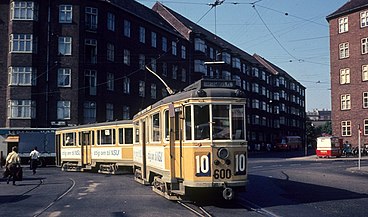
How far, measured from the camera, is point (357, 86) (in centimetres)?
5469

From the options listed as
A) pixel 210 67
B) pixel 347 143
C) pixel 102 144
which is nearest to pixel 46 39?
pixel 102 144

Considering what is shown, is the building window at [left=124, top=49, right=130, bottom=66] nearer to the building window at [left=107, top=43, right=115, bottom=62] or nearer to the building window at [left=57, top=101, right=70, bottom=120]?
the building window at [left=107, top=43, right=115, bottom=62]

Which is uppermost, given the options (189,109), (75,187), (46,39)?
(46,39)

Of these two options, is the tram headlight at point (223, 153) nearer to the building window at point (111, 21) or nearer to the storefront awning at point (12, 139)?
the storefront awning at point (12, 139)

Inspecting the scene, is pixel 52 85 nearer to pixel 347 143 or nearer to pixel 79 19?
pixel 79 19

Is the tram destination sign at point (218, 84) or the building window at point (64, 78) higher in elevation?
the building window at point (64, 78)

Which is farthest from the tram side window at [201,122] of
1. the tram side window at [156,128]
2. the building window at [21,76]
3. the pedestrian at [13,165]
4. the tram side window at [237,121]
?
the building window at [21,76]

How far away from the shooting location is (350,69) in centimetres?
5541

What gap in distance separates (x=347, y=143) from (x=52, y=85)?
33.0 meters

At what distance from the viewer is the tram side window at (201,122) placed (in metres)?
12.6

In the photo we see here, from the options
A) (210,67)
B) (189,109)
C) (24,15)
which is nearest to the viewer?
(189,109)

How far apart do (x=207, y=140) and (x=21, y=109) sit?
3600 cm

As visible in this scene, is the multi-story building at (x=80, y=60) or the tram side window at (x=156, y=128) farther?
the multi-story building at (x=80, y=60)

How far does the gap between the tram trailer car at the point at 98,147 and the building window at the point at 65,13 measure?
17748 millimetres
